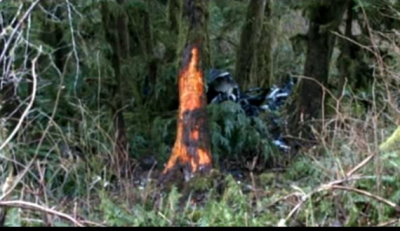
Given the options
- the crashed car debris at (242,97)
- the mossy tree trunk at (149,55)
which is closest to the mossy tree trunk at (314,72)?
the crashed car debris at (242,97)

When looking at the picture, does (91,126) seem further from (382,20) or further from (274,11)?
(274,11)

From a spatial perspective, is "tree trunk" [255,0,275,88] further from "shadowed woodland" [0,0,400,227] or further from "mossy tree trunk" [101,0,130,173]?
"mossy tree trunk" [101,0,130,173]

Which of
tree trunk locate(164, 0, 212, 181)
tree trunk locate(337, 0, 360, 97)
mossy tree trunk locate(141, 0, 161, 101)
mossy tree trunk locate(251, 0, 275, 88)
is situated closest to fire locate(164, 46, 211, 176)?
tree trunk locate(164, 0, 212, 181)

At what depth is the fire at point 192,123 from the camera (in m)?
7.42

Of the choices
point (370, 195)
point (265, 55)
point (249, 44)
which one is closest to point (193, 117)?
point (370, 195)

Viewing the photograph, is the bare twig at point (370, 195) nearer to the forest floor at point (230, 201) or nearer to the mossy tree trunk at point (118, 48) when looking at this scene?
the forest floor at point (230, 201)

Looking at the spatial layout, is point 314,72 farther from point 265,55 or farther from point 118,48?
point 265,55

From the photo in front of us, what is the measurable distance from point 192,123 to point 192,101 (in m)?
0.25

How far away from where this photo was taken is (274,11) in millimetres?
14672

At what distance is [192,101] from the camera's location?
24.8 feet

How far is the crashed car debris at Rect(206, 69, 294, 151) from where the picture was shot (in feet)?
35.0

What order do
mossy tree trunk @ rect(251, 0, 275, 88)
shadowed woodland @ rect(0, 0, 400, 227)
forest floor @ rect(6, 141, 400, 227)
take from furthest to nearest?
mossy tree trunk @ rect(251, 0, 275, 88), shadowed woodland @ rect(0, 0, 400, 227), forest floor @ rect(6, 141, 400, 227)

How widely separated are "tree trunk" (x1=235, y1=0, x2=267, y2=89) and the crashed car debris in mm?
1912

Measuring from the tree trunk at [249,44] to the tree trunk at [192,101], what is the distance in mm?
6148
